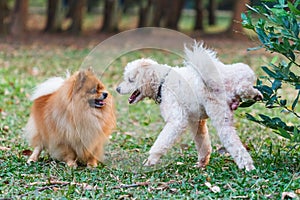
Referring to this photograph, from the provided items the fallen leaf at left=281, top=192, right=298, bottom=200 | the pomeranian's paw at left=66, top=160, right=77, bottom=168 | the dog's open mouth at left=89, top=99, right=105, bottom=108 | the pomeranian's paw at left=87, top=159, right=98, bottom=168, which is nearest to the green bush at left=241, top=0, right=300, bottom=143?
the fallen leaf at left=281, top=192, right=298, bottom=200

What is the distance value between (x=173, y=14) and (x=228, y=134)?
736 inches

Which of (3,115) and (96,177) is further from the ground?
(96,177)

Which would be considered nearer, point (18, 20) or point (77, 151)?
point (77, 151)

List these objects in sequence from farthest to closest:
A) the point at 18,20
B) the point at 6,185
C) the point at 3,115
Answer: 1. the point at 18,20
2. the point at 3,115
3. the point at 6,185

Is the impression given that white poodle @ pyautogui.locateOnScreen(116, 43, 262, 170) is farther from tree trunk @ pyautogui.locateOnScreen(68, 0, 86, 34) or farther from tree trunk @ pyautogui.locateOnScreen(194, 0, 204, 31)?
tree trunk @ pyautogui.locateOnScreen(194, 0, 204, 31)

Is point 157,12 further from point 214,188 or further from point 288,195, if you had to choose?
point 288,195

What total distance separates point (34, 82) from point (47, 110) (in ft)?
18.0

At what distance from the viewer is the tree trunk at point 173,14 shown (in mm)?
23375

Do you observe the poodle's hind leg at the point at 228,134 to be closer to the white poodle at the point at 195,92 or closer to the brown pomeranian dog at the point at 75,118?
the white poodle at the point at 195,92

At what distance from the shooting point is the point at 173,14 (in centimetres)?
2352

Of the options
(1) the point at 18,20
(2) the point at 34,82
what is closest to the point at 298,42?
(2) the point at 34,82

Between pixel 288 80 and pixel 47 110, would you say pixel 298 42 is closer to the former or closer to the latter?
pixel 288 80

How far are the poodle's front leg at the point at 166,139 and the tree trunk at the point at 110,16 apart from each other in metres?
17.6

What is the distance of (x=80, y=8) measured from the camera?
70.7ft
